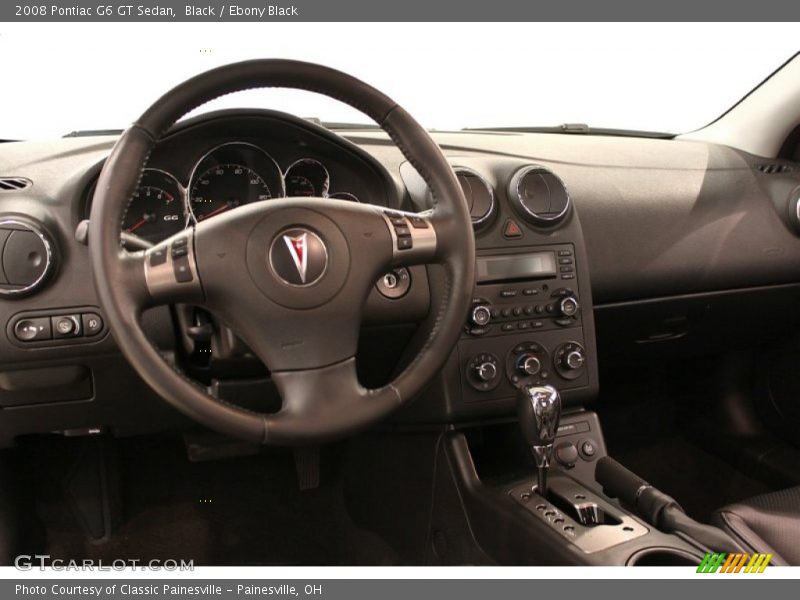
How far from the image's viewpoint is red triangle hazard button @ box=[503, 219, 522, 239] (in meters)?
1.57

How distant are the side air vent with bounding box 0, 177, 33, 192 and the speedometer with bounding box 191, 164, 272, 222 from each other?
314 millimetres

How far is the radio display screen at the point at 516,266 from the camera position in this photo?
154 centimetres

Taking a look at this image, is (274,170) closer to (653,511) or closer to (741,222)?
(653,511)

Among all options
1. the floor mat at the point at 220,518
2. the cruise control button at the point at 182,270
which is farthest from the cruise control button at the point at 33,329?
the floor mat at the point at 220,518

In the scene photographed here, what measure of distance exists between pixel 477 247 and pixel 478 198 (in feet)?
0.35

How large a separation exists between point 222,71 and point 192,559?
4.57 feet

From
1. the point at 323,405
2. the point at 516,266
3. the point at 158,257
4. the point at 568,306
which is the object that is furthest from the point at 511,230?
the point at 158,257

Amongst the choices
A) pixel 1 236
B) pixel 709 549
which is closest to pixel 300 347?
pixel 1 236

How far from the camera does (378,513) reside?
1861 mm

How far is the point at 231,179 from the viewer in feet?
4.54

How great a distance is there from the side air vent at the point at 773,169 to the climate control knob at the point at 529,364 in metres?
1.04

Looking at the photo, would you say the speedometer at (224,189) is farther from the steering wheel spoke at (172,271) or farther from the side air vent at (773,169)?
the side air vent at (773,169)

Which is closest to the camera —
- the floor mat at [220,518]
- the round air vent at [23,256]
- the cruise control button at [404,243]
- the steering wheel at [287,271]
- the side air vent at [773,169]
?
the steering wheel at [287,271]

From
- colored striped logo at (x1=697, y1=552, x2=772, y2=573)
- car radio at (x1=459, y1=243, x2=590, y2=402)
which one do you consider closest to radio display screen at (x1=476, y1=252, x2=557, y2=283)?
car radio at (x1=459, y1=243, x2=590, y2=402)
